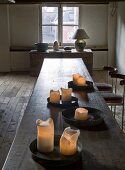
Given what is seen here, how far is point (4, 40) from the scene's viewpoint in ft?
29.1

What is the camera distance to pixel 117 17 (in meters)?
8.80

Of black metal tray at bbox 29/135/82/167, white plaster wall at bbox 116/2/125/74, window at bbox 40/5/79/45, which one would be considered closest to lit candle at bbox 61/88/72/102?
black metal tray at bbox 29/135/82/167

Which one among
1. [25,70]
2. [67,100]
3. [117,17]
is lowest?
[25,70]

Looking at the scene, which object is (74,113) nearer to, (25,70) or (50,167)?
(50,167)

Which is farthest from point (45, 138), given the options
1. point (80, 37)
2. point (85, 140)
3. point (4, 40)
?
point (4, 40)

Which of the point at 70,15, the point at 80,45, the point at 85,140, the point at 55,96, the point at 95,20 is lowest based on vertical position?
the point at 85,140

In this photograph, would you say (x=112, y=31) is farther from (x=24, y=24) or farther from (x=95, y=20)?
(x=24, y=24)

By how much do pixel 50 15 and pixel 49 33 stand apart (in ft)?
1.70

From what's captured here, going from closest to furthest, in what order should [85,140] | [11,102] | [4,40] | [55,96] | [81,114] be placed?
[85,140] → [81,114] → [55,96] → [11,102] → [4,40]

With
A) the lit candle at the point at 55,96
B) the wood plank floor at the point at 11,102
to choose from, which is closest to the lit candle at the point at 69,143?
the lit candle at the point at 55,96

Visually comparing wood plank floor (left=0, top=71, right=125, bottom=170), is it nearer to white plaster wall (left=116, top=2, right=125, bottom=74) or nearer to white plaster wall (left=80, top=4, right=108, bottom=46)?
white plaster wall (left=116, top=2, right=125, bottom=74)

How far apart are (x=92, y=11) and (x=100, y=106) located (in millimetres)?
6804

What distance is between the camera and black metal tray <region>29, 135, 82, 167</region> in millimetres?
1531

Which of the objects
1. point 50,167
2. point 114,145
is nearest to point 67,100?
point 114,145
